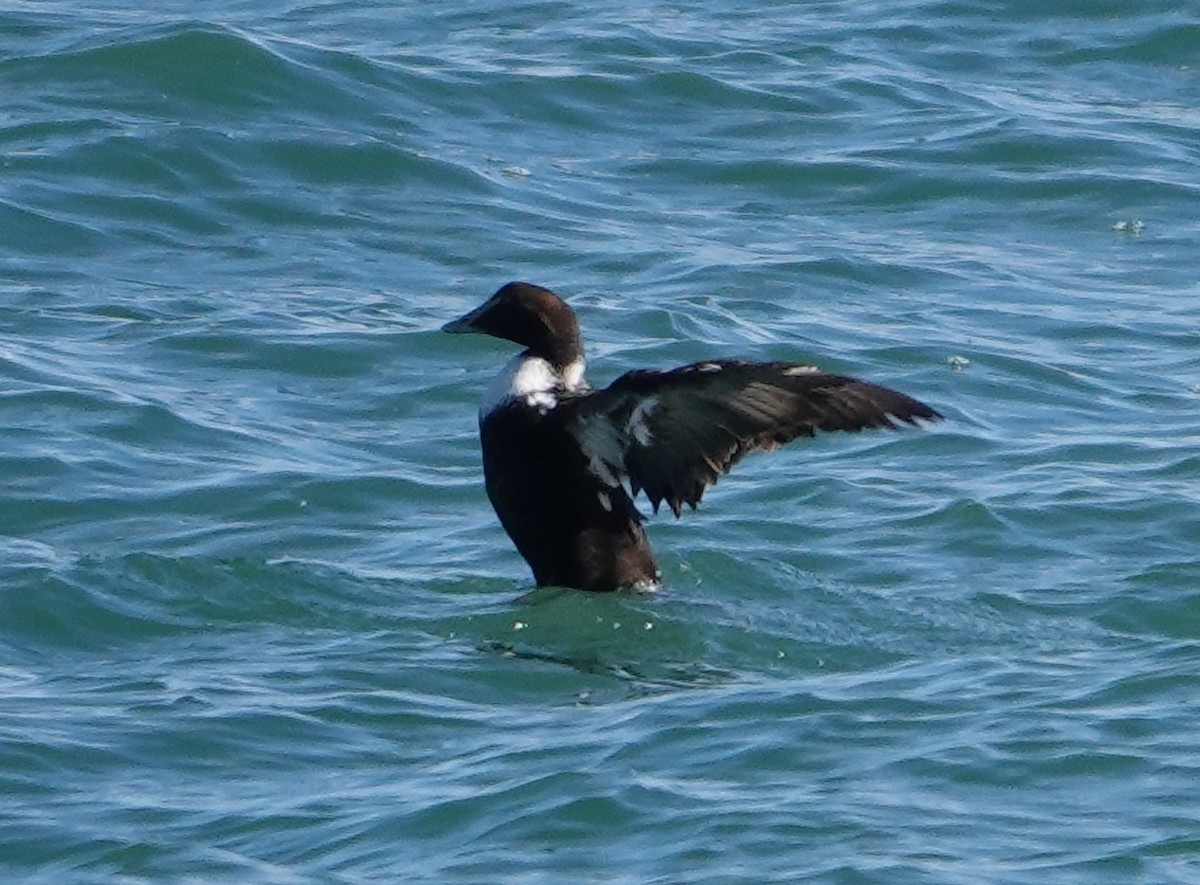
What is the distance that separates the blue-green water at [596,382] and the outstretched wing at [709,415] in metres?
0.47

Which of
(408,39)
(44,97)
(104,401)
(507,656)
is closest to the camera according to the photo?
(507,656)

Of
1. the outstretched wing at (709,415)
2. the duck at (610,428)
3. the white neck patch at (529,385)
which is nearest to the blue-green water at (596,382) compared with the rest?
the duck at (610,428)

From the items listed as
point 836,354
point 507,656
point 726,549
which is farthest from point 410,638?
point 836,354

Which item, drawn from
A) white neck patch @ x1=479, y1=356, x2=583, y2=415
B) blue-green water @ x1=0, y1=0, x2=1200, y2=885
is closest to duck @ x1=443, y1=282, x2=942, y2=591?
white neck patch @ x1=479, y1=356, x2=583, y2=415

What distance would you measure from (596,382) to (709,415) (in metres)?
3.00

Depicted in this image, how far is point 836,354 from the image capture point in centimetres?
1138

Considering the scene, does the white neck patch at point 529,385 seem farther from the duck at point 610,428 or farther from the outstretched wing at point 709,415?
the outstretched wing at point 709,415

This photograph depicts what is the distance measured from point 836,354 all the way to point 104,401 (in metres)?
2.92

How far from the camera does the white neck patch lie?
859 centimetres

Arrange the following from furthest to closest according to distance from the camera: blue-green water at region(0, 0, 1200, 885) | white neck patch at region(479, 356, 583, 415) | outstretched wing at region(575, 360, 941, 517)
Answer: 1. white neck patch at region(479, 356, 583, 415)
2. outstretched wing at region(575, 360, 941, 517)
3. blue-green water at region(0, 0, 1200, 885)

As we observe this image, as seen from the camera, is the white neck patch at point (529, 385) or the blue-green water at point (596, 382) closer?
the blue-green water at point (596, 382)

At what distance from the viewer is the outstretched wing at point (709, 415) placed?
308 inches

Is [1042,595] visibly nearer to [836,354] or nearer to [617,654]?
[617,654]

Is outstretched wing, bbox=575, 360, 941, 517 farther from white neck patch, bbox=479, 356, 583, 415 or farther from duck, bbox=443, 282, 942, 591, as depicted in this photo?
white neck patch, bbox=479, 356, 583, 415
